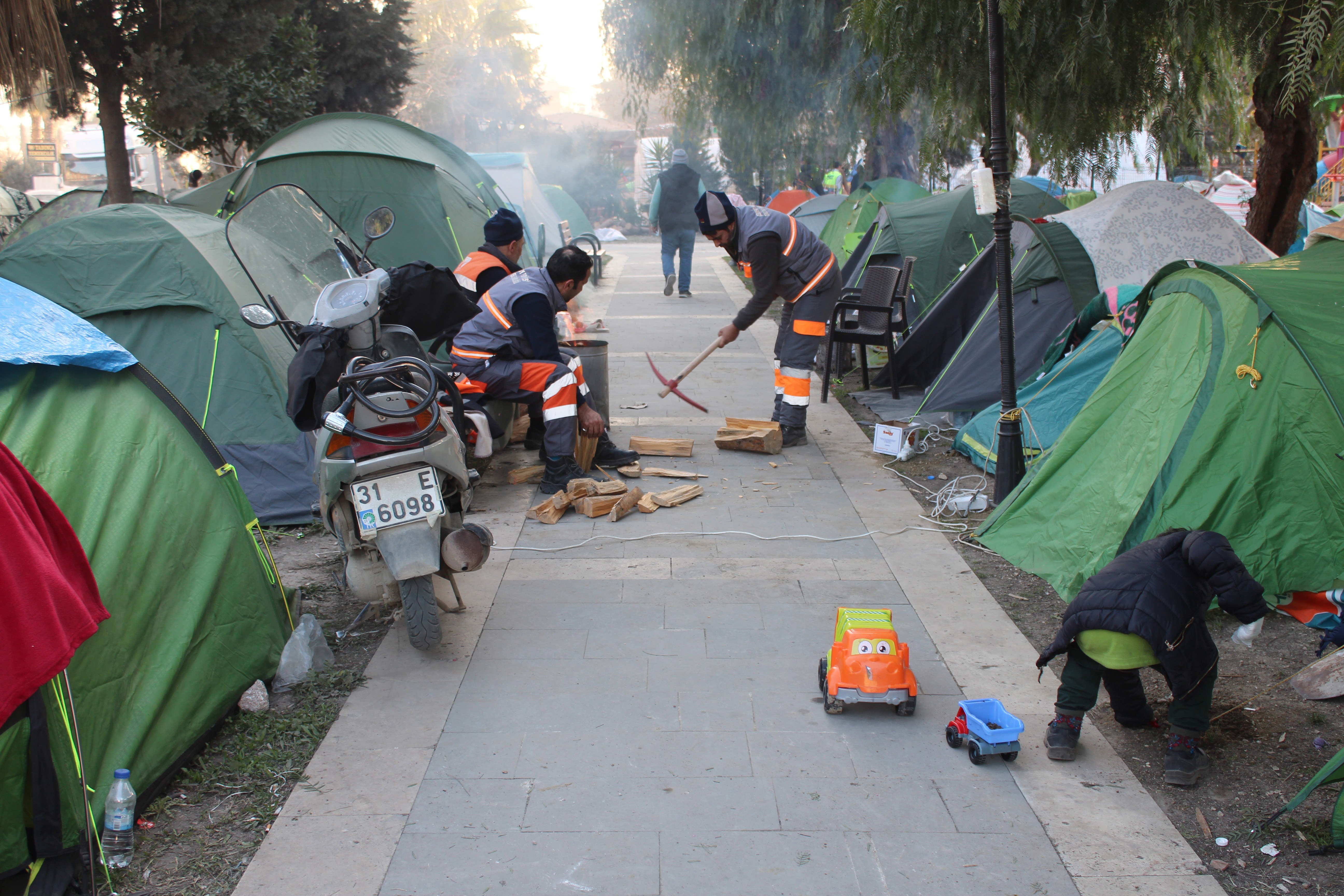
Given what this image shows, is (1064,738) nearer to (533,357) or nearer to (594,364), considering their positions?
(533,357)

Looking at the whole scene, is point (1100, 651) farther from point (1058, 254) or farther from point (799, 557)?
point (1058, 254)

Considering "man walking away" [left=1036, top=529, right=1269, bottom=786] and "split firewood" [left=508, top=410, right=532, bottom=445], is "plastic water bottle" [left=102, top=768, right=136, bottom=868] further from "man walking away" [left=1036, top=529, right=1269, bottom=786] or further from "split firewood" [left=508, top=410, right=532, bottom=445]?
"split firewood" [left=508, top=410, right=532, bottom=445]

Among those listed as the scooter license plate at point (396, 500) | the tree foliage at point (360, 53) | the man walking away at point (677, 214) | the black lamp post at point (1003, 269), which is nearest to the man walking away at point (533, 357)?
the scooter license plate at point (396, 500)

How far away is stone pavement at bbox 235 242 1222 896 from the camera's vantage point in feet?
8.89

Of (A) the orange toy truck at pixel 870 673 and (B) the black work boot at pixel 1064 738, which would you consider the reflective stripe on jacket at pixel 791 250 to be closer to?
(A) the orange toy truck at pixel 870 673

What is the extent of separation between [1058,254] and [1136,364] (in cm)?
277

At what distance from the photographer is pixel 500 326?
598 centimetres

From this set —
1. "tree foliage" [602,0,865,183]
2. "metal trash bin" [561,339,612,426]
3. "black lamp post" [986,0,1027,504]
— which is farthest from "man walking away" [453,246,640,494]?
"tree foliage" [602,0,865,183]

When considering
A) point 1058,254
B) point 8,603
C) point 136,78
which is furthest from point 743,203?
point 136,78

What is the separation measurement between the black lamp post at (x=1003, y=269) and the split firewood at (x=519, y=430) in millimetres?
3317

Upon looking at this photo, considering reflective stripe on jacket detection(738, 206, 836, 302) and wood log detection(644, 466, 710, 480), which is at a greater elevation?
reflective stripe on jacket detection(738, 206, 836, 302)

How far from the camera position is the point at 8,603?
2.52 metres

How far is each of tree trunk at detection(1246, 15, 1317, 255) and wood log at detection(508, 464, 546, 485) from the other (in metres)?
5.80

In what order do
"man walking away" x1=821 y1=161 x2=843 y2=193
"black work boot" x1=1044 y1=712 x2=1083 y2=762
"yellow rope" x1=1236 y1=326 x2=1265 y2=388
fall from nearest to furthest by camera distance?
"black work boot" x1=1044 y1=712 x2=1083 y2=762, "yellow rope" x1=1236 y1=326 x2=1265 y2=388, "man walking away" x1=821 y1=161 x2=843 y2=193
